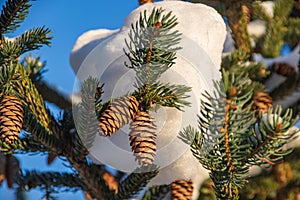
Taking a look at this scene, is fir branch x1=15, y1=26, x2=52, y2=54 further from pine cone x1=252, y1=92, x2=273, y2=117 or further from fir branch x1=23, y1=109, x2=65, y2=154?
pine cone x1=252, y1=92, x2=273, y2=117

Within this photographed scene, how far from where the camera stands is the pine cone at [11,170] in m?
1.74

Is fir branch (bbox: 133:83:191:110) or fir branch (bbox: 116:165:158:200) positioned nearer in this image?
fir branch (bbox: 133:83:191:110)

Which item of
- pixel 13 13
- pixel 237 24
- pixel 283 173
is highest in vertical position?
pixel 13 13

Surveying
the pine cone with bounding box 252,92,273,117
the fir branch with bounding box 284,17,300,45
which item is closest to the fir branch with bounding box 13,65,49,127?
the pine cone with bounding box 252,92,273,117

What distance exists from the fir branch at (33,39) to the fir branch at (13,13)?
0.04 meters

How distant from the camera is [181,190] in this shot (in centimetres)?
132

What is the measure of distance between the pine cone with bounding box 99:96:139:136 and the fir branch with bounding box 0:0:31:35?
1.11 ft

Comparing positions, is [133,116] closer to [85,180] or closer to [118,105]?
[118,105]

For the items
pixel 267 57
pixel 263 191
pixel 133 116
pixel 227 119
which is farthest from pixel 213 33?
pixel 267 57

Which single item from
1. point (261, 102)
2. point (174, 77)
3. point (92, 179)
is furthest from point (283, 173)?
point (174, 77)

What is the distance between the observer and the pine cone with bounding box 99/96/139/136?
0.98 metres

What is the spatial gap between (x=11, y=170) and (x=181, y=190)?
68 cm

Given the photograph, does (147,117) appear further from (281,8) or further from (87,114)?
(281,8)

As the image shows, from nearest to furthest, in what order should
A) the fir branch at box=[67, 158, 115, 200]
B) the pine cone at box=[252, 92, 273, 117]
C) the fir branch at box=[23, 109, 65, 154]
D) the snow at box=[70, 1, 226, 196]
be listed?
the snow at box=[70, 1, 226, 196] < the fir branch at box=[23, 109, 65, 154] < the fir branch at box=[67, 158, 115, 200] < the pine cone at box=[252, 92, 273, 117]
